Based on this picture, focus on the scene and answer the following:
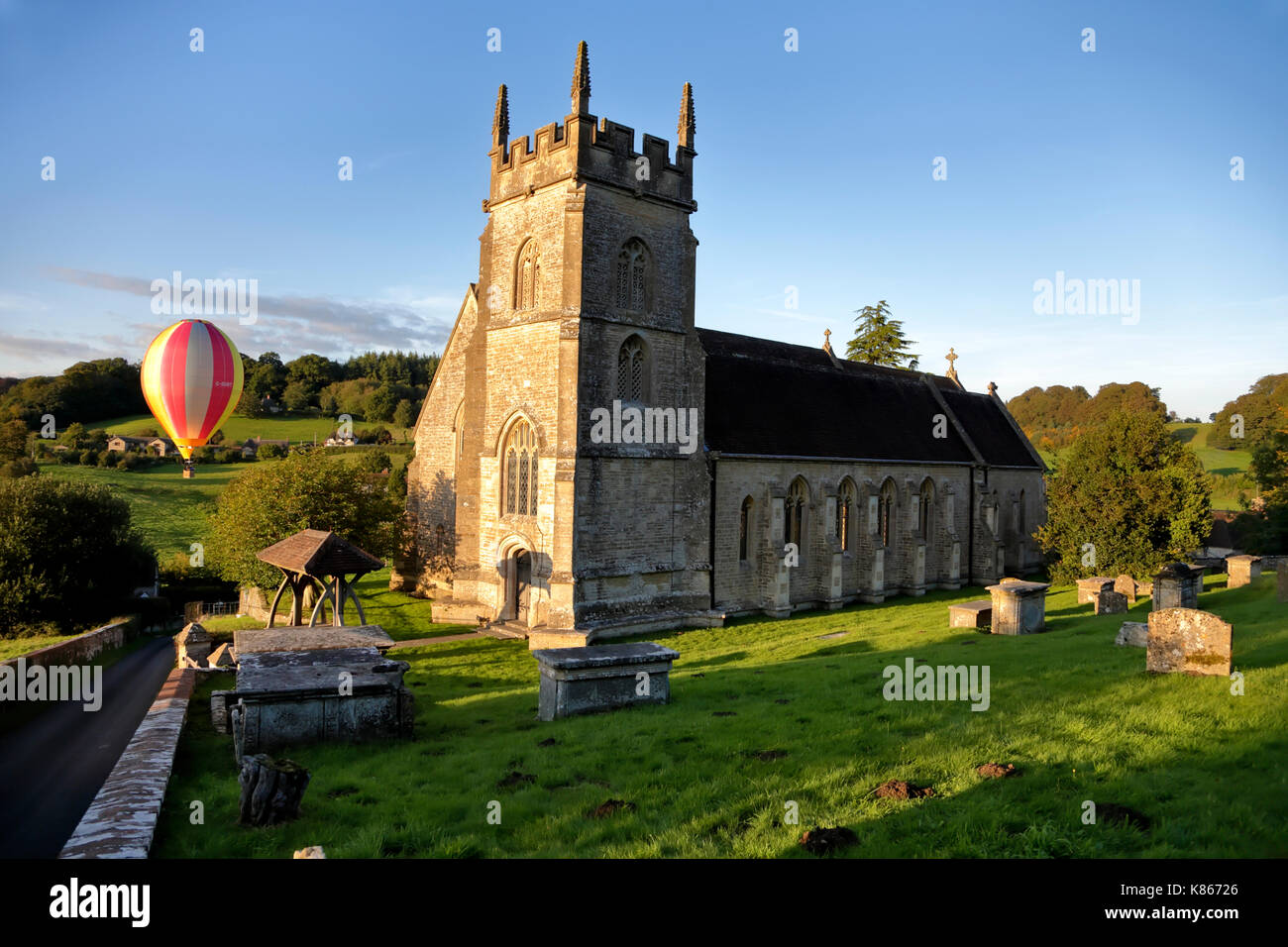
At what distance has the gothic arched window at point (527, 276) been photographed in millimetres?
24591

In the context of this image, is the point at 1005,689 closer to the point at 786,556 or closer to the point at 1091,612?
the point at 1091,612

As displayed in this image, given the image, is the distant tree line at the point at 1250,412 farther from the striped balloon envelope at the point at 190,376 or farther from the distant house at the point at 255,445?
the distant house at the point at 255,445

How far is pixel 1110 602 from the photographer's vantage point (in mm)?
22172

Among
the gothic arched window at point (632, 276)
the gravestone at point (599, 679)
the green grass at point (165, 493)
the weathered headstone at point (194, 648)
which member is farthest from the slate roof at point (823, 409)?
the green grass at point (165, 493)

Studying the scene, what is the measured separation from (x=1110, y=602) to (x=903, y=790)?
18.8 m

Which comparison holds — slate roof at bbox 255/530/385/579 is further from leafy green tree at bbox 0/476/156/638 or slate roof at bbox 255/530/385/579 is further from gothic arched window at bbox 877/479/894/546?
gothic arched window at bbox 877/479/894/546

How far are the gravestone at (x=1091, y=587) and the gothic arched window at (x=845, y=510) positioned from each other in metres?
8.85

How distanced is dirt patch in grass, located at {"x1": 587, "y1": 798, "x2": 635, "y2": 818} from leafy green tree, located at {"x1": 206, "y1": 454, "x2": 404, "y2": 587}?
73.5 ft

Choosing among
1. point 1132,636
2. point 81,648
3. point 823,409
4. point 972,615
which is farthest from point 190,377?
point 823,409

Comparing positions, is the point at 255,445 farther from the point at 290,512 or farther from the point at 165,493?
the point at 290,512

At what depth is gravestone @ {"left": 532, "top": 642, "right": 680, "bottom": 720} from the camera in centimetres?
1288
